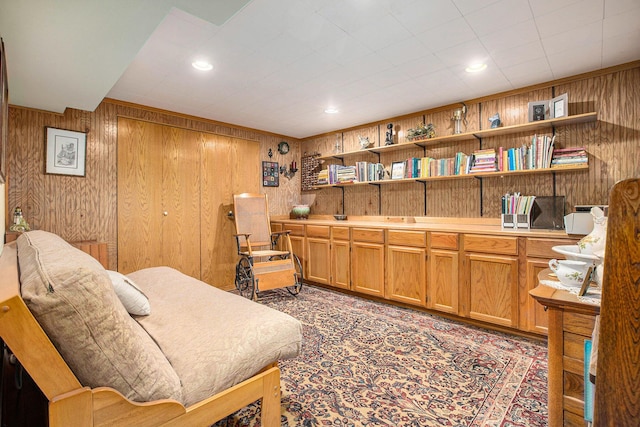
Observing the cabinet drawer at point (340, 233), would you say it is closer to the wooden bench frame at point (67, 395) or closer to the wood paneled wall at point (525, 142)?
the wood paneled wall at point (525, 142)

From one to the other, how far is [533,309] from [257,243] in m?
3.21

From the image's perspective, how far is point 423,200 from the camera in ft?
12.9

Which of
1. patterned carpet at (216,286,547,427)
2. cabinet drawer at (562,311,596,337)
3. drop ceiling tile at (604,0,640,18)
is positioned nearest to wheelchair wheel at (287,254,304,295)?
patterned carpet at (216,286,547,427)

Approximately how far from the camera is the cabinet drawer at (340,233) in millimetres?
3949

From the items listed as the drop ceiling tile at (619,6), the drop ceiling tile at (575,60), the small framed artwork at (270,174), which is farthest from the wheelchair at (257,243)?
the drop ceiling tile at (619,6)

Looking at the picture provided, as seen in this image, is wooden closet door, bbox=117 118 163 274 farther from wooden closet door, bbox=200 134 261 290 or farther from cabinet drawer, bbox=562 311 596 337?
cabinet drawer, bbox=562 311 596 337

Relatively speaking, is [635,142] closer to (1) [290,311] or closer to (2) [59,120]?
(1) [290,311]

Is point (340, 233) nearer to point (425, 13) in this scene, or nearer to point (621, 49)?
point (425, 13)

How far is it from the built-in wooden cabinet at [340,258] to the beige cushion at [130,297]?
8.78 ft

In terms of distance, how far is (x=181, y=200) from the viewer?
156 inches

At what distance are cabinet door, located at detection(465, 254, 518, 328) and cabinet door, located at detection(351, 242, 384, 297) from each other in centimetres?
98

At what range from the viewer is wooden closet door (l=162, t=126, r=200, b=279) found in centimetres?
383

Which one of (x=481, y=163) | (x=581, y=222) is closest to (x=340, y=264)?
(x=481, y=163)

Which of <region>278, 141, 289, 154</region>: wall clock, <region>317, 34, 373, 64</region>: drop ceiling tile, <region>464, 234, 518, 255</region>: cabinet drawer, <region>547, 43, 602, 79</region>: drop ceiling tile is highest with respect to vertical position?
<region>547, 43, 602, 79</region>: drop ceiling tile
